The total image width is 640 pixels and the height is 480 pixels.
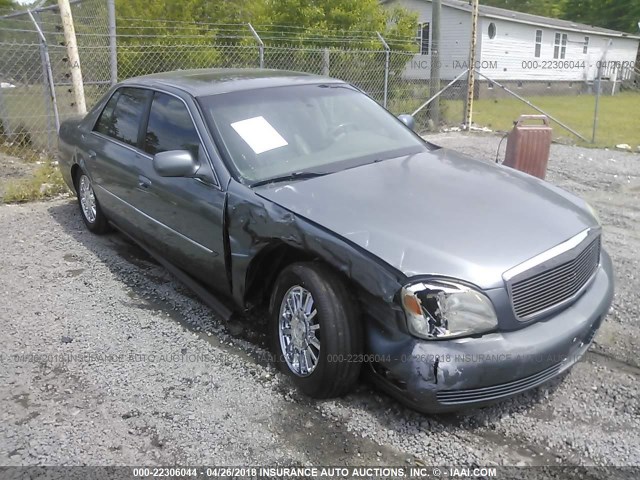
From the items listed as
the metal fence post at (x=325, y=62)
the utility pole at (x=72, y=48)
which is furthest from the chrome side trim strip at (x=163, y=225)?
the metal fence post at (x=325, y=62)

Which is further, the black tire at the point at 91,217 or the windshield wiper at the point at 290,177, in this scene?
the black tire at the point at 91,217

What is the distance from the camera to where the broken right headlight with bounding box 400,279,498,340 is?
2.55 metres

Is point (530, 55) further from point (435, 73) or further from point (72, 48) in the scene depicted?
point (72, 48)

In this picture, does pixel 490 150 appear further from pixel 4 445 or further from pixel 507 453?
pixel 4 445

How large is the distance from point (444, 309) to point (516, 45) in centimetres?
3003

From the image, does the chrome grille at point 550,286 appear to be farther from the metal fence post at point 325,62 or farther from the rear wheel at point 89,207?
the metal fence post at point 325,62

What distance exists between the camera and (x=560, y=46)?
106ft

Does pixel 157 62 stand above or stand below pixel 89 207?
above

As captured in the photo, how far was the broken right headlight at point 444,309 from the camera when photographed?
8.38ft

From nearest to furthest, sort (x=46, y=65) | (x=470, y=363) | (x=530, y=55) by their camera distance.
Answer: (x=470, y=363) → (x=46, y=65) → (x=530, y=55)

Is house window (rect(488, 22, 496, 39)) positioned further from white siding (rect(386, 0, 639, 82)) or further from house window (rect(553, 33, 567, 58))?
house window (rect(553, 33, 567, 58))

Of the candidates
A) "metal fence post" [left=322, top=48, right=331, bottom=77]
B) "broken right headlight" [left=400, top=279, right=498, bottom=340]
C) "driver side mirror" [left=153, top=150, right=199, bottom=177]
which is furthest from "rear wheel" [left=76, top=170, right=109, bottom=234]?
"metal fence post" [left=322, top=48, right=331, bottom=77]

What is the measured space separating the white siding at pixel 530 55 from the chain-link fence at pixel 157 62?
10031 mm

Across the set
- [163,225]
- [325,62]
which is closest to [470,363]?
[163,225]
